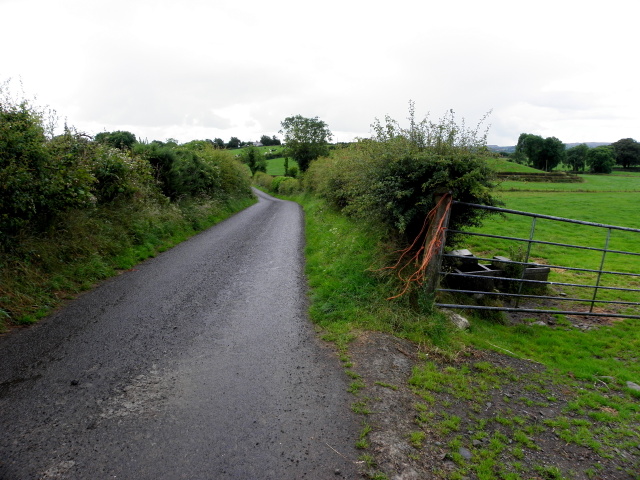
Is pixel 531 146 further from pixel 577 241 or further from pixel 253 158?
pixel 577 241

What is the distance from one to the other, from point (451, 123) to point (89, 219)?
7.59 m

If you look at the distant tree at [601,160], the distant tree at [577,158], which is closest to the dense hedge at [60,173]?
the distant tree at [601,160]

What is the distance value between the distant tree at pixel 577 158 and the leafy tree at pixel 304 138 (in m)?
77.8

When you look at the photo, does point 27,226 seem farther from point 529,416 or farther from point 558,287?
point 558,287

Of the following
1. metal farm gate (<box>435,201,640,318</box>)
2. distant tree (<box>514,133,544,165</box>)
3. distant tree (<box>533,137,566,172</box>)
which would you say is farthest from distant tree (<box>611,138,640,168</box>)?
metal farm gate (<box>435,201,640,318</box>)

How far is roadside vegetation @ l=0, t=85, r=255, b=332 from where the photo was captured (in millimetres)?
5574

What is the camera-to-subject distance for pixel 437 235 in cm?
545

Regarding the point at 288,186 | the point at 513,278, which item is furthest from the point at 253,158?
the point at 513,278

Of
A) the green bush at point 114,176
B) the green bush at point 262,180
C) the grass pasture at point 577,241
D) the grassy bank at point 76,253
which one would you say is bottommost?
the green bush at point 262,180

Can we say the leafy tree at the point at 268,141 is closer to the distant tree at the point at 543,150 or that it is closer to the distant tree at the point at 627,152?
the distant tree at the point at 543,150

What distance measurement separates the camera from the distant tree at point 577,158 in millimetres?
96188

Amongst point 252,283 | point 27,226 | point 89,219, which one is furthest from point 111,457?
point 89,219

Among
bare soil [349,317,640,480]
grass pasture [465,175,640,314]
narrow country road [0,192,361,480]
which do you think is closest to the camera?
narrow country road [0,192,361,480]

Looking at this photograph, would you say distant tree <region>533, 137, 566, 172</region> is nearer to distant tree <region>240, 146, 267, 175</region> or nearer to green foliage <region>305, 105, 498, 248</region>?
distant tree <region>240, 146, 267, 175</region>
